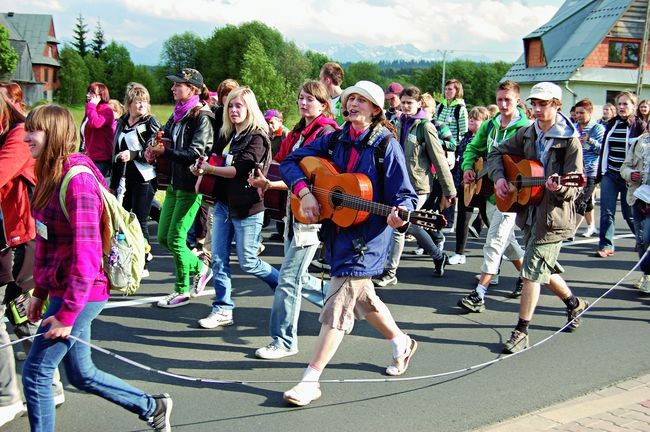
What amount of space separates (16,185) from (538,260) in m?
3.97

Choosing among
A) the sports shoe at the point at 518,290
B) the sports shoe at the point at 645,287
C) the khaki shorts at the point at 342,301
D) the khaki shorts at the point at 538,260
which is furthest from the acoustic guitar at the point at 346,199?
the sports shoe at the point at 645,287

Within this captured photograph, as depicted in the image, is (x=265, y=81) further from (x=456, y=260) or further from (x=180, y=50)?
(x=456, y=260)

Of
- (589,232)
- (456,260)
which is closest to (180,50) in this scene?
(589,232)

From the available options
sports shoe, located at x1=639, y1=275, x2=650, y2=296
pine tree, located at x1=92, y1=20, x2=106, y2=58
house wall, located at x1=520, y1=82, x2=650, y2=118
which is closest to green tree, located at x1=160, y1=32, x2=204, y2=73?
pine tree, located at x1=92, y1=20, x2=106, y2=58

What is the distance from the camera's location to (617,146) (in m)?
10.3

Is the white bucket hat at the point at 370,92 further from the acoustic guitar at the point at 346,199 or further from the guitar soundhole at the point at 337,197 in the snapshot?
the guitar soundhole at the point at 337,197

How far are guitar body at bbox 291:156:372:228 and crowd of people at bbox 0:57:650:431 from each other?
0.05 feet

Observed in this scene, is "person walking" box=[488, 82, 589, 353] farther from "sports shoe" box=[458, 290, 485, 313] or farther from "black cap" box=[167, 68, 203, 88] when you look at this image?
"black cap" box=[167, 68, 203, 88]

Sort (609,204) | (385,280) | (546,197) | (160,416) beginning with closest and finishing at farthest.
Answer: (160,416), (546,197), (385,280), (609,204)

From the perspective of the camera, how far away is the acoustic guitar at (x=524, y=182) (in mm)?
5754

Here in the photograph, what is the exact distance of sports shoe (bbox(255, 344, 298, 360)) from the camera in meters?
5.61

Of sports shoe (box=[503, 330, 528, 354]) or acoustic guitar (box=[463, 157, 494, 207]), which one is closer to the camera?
sports shoe (box=[503, 330, 528, 354])

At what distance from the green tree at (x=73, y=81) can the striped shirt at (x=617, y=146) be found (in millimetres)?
93795

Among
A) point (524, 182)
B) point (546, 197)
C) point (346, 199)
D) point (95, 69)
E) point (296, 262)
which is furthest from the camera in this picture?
point (95, 69)
